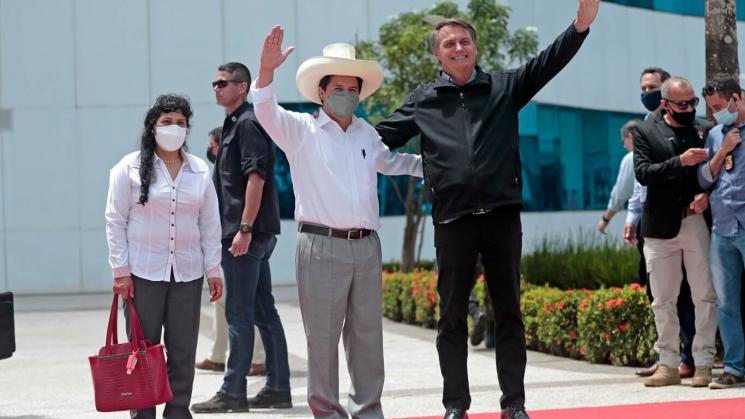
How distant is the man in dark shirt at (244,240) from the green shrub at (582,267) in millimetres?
3658

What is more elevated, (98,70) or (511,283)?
(98,70)

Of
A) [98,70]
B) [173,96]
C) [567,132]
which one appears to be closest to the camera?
[173,96]

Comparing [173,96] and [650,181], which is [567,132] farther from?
[173,96]

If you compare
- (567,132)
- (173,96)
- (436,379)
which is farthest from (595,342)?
(567,132)

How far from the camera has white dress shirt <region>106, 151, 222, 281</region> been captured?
20.6 feet

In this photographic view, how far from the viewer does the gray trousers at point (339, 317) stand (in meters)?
6.07

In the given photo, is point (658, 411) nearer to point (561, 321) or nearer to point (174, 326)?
point (174, 326)

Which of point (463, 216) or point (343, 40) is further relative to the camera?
point (343, 40)

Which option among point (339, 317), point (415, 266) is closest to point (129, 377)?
point (339, 317)

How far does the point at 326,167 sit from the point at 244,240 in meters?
1.64

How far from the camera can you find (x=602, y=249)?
12.2 metres

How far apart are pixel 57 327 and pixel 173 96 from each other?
415 inches

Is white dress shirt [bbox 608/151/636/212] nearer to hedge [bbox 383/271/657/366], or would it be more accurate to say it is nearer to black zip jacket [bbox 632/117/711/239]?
hedge [bbox 383/271/657/366]

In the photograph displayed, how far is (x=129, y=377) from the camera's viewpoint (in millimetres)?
5965
